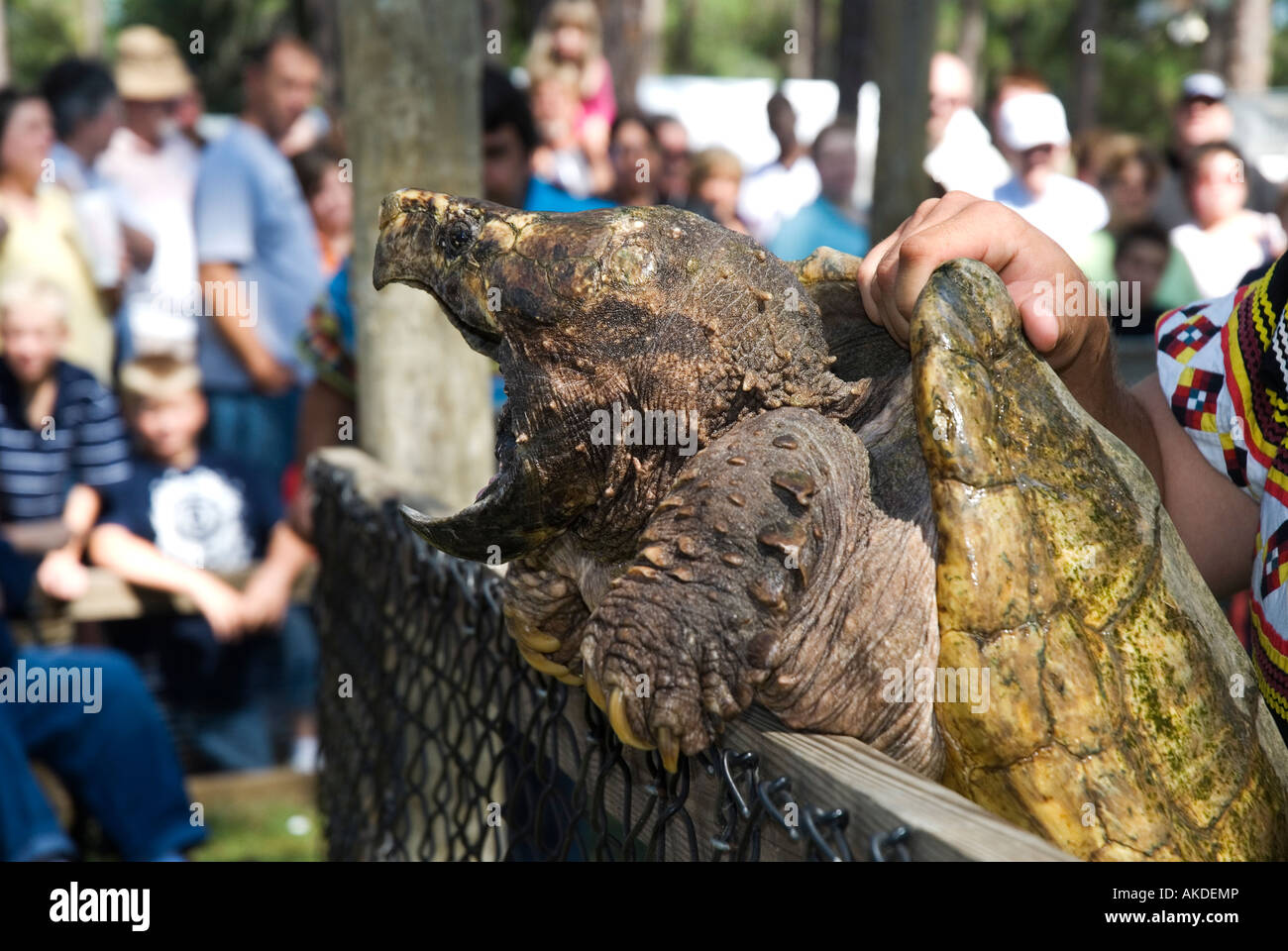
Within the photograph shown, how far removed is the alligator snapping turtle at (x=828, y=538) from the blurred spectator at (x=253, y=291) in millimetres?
3141

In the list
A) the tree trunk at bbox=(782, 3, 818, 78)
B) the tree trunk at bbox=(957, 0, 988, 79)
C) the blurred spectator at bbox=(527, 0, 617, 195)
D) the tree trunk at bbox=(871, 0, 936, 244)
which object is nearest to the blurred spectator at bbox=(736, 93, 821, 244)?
the blurred spectator at bbox=(527, 0, 617, 195)

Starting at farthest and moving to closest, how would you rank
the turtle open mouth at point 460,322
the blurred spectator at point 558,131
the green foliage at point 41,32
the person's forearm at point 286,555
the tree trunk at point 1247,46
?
the green foliage at point 41,32
the tree trunk at point 1247,46
the blurred spectator at point 558,131
the person's forearm at point 286,555
the turtle open mouth at point 460,322

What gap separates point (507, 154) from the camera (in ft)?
12.0

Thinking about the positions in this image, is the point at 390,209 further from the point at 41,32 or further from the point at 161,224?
the point at 41,32

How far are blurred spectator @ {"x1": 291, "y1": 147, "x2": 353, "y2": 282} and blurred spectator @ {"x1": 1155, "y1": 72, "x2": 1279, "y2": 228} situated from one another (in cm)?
399

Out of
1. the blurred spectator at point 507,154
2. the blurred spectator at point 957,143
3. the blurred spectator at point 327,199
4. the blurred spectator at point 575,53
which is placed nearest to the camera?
the blurred spectator at point 507,154

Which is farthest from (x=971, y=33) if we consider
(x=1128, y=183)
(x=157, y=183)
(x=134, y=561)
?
(x=134, y=561)

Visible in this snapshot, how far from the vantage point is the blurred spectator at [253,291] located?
4473 millimetres

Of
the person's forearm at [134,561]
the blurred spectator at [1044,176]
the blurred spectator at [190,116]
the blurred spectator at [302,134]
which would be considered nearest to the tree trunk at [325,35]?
the blurred spectator at [190,116]

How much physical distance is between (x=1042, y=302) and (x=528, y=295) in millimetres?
627

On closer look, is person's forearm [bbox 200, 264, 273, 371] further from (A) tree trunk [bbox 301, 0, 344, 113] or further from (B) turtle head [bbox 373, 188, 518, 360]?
(A) tree trunk [bbox 301, 0, 344, 113]

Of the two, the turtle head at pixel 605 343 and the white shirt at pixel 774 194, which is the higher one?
the white shirt at pixel 774 194

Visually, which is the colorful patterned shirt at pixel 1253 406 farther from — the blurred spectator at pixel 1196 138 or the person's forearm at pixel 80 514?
the blurred spectator at pixel 1196 138
